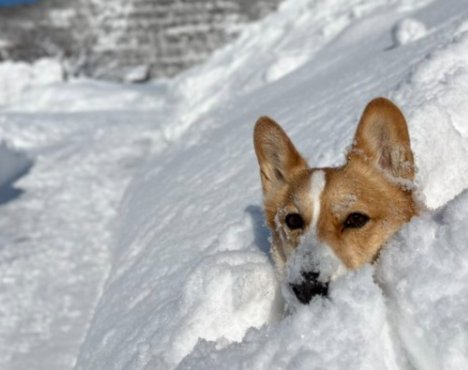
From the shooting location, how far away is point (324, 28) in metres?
8.24

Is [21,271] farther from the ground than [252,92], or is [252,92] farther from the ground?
[252,92]

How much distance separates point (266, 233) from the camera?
357 cm

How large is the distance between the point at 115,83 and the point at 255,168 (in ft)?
22.1

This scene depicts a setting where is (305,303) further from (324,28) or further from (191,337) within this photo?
(324,28)

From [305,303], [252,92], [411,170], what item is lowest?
[252,92]

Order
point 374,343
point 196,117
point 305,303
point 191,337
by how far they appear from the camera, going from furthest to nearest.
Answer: point 196,117 → point 191,337 → point 305,303 → point 374,343

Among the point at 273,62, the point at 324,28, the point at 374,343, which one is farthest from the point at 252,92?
the point at 374,343

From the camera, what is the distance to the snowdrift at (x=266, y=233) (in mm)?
2248

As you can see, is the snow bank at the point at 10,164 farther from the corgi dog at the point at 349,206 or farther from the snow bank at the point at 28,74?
the corgi dog at the point at 349,206

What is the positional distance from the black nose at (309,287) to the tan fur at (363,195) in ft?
0.49

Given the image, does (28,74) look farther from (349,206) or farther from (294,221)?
(349,206)

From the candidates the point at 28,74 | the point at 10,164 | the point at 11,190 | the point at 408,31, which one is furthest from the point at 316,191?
the point at 28,74

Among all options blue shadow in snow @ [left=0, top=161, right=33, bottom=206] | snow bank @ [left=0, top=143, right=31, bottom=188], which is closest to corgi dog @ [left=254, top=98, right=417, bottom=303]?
blue shadow in snow @ [left=0, top=161, right=33, bottom=206]

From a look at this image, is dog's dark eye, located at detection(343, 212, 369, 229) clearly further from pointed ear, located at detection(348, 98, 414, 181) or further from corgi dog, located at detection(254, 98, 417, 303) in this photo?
pointed ear, located at detection(348, 98, 414, 181)
